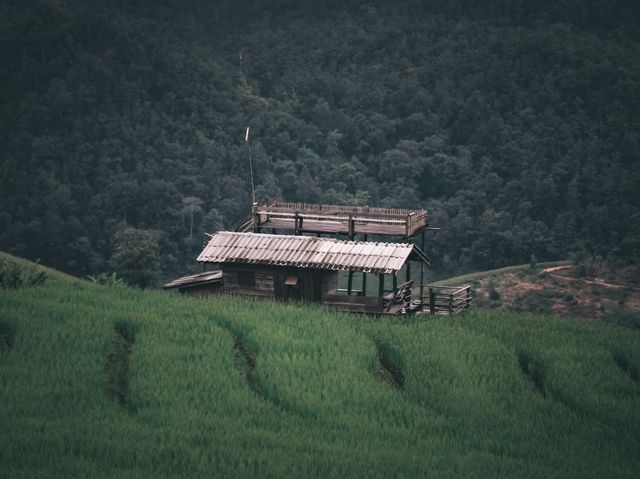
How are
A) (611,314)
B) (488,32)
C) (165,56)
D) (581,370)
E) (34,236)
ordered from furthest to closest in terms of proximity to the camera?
(488,32) < (165,56) < (34,236) < (611,314) < (581,370)

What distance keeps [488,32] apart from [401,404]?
99.9 meters

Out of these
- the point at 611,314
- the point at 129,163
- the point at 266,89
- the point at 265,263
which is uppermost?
the point at 266,89

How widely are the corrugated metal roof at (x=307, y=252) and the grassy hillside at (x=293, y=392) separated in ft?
6.39

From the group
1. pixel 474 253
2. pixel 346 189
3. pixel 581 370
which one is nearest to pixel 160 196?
pixel 346 189

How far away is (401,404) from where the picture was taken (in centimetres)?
2852

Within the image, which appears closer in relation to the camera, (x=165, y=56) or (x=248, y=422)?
(x=248, y=422)

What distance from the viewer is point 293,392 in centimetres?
2869

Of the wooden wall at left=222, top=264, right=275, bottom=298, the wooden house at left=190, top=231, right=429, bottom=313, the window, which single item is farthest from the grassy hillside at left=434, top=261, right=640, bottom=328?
the window

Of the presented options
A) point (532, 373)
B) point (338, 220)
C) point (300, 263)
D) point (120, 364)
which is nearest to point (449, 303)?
point (300, 263)

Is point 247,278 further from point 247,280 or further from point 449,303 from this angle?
point 449,303

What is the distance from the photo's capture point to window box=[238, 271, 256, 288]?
130 feet

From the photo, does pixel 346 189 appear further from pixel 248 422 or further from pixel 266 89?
pixel 248 422

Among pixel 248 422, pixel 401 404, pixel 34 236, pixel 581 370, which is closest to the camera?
pixel 248 422

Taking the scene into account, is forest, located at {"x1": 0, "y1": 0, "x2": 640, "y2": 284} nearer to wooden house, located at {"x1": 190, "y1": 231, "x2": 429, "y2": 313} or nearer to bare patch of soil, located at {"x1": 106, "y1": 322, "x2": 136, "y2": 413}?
wooden house, located at {"x1": 190, "y1": 231, "x2": 429, "y2": 313}
